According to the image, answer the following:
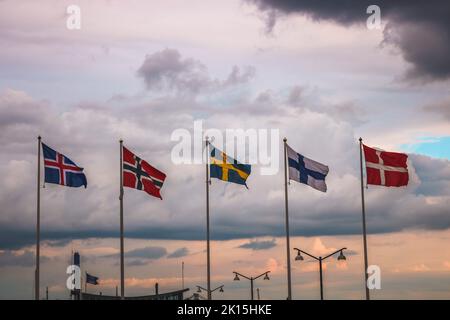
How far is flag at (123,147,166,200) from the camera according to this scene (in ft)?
185

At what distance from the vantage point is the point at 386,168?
5778 centimetres

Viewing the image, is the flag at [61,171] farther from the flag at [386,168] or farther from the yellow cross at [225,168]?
A: the flag at [386,168]

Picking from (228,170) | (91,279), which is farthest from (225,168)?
(91,279)

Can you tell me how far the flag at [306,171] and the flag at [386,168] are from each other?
2.87 meters

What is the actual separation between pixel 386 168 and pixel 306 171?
17.1 feet

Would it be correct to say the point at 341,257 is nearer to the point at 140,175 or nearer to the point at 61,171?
the point at 140,175

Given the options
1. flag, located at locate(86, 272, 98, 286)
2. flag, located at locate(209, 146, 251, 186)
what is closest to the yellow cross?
flag, located at locate(209, 146, 251, 186)

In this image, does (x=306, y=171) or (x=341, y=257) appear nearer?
(x=306, y=171)

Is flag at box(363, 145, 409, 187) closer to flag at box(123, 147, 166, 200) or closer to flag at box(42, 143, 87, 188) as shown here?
flag at box(123, 147, 166, 200)
